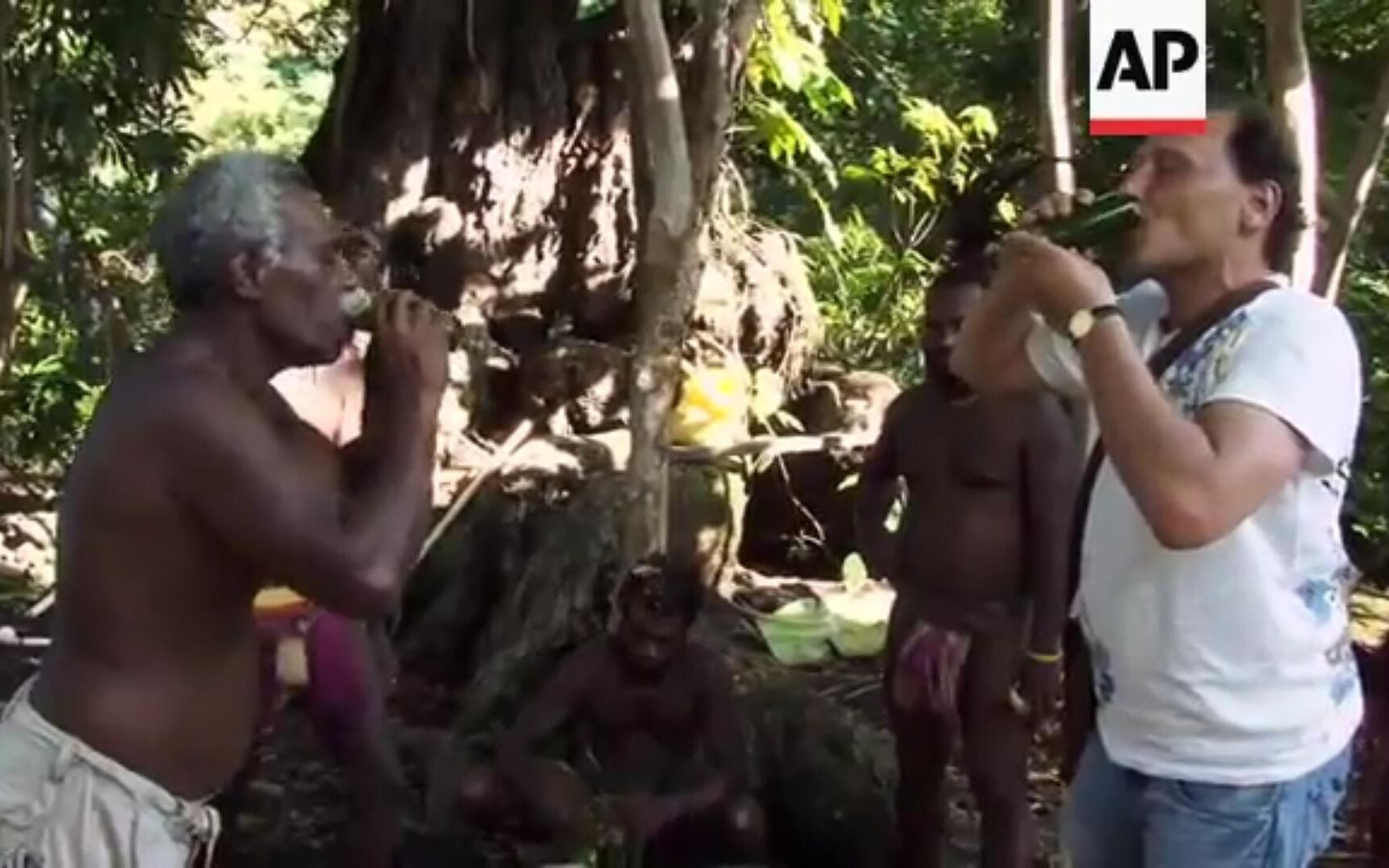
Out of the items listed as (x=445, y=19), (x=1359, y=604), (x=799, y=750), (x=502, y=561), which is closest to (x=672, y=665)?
(x=799, y=750)

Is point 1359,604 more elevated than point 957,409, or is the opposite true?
point 957,409

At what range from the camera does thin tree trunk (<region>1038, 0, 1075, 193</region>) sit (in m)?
5.43

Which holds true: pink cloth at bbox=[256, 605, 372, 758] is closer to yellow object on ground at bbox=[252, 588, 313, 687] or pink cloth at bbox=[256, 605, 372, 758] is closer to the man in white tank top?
yellow object on ground at bbox=[252, 588, 313, 687]

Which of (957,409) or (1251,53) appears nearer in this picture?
(957,409)

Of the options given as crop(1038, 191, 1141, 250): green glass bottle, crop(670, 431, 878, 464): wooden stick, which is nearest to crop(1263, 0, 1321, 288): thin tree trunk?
crop(670, 431, 878, 464): wooden stick

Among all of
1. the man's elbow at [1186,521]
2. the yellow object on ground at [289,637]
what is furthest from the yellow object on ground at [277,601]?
the man's elbow at [1186,521]

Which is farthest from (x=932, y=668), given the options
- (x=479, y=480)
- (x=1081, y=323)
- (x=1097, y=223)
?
(x=479, y=480)

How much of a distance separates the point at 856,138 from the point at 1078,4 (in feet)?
10.5

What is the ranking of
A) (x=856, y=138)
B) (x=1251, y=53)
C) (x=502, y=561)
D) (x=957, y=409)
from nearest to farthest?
(x=957, y=409) → (x=502, y=561) → (x=1251, y=53) → (x=856, y=138)

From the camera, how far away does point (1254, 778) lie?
2471 millimetres

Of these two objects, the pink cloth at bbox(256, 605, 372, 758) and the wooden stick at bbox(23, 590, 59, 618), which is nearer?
the pink cloth at bbox(256, 605, 372, 758)

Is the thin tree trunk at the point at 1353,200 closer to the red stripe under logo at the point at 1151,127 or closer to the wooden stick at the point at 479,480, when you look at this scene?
the red stripe under logo at the point at 1151,127

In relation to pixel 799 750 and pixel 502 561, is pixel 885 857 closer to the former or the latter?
pixel 799 750

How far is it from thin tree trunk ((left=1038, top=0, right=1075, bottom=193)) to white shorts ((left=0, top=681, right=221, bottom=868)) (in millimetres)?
3185
